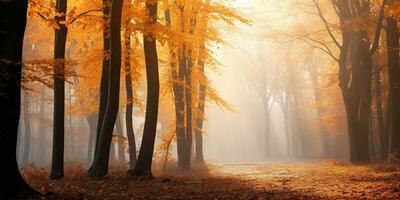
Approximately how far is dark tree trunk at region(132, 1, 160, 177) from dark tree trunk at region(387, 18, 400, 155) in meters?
9.98

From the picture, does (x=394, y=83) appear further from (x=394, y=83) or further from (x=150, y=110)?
(x=150, y=110)

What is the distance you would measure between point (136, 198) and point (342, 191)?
15.1ft

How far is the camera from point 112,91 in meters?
11.2

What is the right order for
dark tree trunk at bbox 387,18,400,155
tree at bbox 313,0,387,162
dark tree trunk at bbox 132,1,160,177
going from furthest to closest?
tree at bbox 313,0,387,162 < dark tree trunk at bbox 387,18,400,155 < dark tree trunk at bbox 132,1,160,177

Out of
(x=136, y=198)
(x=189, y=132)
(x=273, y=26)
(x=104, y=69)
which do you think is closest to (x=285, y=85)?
(x=273, y=26)

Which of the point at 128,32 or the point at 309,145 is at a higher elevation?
the point at 128,32

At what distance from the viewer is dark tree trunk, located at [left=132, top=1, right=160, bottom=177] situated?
12141 millimetres

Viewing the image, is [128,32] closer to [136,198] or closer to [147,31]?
[147,31]

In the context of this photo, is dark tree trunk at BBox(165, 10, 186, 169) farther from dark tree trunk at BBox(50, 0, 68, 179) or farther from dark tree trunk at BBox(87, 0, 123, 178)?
dark tree trunk at BBox(50, 0, 68, 179)

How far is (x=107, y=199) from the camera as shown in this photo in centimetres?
764

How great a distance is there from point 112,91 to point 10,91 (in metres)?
4.12

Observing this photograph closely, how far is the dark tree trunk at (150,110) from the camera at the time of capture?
478 inches

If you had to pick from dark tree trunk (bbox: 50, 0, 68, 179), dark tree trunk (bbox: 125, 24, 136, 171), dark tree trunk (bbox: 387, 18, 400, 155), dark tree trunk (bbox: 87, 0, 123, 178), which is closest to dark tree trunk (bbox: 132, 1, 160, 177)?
dark tree trunk (bbox: 87, 0, 123, 178)

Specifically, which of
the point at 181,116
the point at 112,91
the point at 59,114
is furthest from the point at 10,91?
the point at 181,116
